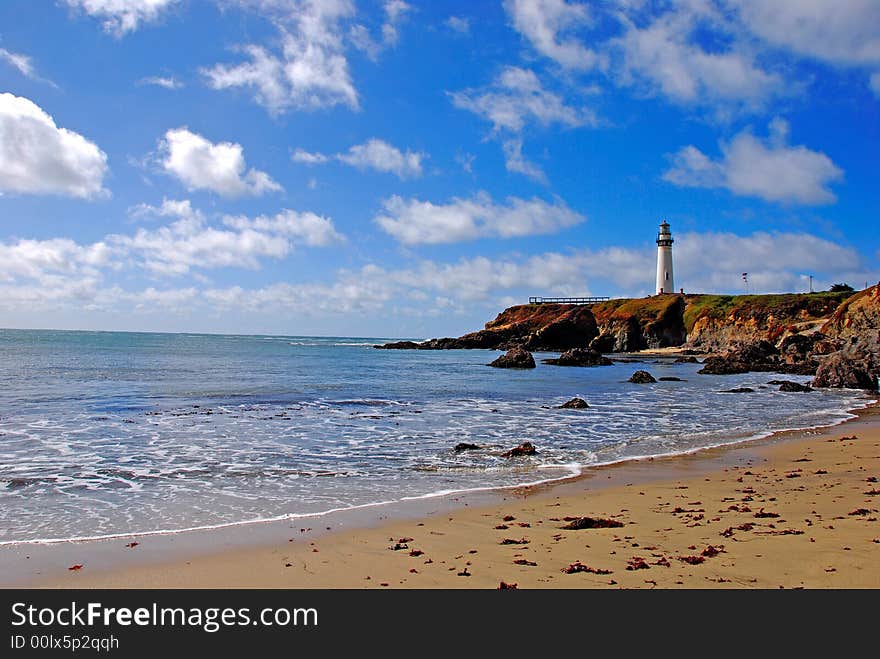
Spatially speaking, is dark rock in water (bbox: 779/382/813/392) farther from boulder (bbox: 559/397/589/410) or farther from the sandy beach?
the sandy beach

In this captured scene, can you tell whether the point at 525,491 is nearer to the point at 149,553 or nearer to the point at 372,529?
the point at 372,529

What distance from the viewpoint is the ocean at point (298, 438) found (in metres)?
10.4

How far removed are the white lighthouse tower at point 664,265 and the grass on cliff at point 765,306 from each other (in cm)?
1074

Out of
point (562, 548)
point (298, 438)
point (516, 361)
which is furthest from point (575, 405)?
point (516, 361)

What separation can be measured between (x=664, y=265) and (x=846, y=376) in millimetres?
74822

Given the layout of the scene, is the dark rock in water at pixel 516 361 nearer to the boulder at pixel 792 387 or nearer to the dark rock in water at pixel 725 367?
the dark rock in water at pixel 725 367

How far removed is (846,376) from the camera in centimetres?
3497

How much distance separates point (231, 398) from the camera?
96.9 feet

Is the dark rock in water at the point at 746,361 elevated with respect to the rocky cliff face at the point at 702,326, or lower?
lower

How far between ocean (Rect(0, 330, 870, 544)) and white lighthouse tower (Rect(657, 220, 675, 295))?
72.2 m

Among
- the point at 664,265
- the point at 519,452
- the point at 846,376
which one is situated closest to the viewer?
the point at 519,452

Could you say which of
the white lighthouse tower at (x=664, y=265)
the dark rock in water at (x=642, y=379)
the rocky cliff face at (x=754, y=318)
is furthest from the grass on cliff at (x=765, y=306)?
the dark rock in water at (x=642, y=379)

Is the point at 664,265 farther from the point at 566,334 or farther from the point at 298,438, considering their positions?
the point at 298,438
